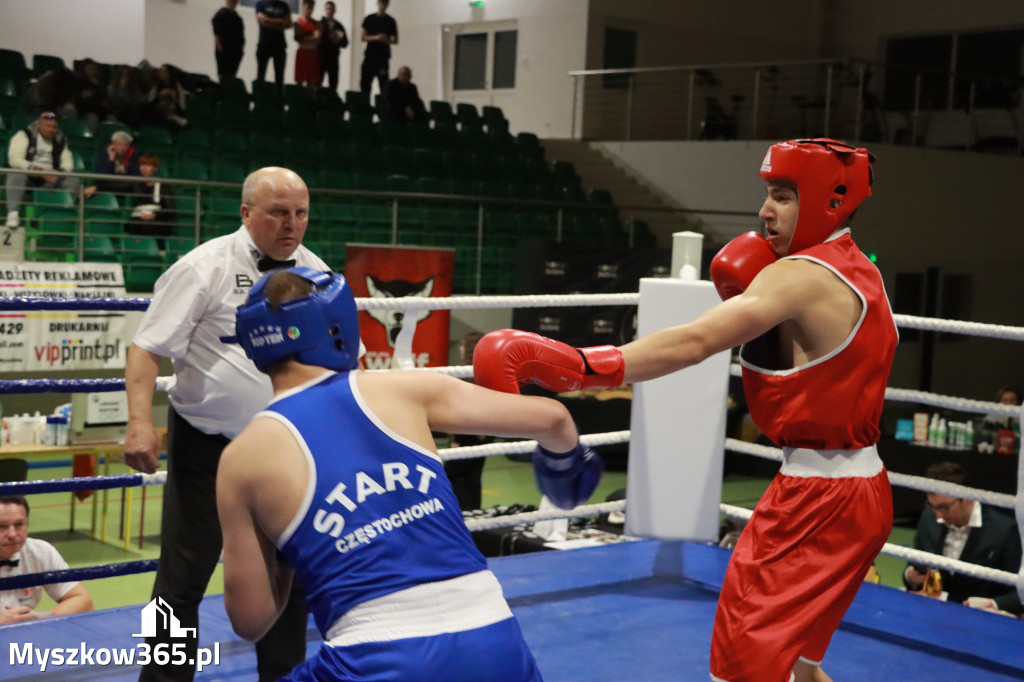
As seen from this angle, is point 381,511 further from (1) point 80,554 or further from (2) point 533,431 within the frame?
(1) point 80,554

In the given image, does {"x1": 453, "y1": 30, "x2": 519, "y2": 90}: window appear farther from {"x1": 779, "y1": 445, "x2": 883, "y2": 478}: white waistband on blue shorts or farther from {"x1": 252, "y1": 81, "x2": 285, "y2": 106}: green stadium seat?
{"x1": 779, "y1": 445, "x2": 883, "y2": 478}: white waistband on blue shorts

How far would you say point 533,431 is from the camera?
1.57 metres

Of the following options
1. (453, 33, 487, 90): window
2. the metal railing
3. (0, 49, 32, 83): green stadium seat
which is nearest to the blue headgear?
(0, 49, 32, 83): green stadium seat

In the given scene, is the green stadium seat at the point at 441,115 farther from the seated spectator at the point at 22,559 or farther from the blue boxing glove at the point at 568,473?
the blue boxing glove at the point at 568,473

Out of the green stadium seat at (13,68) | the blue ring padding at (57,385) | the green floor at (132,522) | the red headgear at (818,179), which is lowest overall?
the green floor at (132,522)

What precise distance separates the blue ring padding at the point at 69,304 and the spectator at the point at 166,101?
23.2ft

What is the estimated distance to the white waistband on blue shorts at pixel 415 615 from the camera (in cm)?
141

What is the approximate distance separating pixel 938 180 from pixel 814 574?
33.5ft

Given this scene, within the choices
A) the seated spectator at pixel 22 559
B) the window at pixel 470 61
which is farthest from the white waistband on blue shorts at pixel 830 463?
the window at pixel 470 61

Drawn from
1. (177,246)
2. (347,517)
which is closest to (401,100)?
(177,246)

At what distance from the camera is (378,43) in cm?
1170

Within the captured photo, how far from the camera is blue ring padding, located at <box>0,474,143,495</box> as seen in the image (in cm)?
268

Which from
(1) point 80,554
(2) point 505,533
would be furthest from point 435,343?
(1) point 80,554

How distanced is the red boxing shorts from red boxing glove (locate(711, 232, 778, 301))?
15.1 inches
